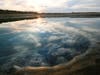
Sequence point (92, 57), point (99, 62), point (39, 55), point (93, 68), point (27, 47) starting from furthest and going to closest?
point (27, 47), point (39, 55), point (92, 57), point (99, 62), point (93, 68)

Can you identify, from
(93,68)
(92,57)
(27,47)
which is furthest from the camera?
(27,47)

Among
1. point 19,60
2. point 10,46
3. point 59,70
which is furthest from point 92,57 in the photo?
point 10,46

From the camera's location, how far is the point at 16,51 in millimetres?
19594

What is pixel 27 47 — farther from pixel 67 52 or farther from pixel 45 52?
pixel 67 52

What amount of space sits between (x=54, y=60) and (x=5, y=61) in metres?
3.74

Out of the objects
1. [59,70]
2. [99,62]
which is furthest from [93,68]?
[59,70]

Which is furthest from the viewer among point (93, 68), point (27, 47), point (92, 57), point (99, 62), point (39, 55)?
point (27, 47)

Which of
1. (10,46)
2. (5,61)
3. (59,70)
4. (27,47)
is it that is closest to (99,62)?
(59,70)

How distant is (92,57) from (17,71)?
5.74 metres

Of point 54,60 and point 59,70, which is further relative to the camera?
point 54,60

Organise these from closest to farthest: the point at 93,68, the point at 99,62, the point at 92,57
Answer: the point at 93,68
the point at 99,62
the point at 92,57

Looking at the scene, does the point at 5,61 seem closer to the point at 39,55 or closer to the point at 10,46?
the point at 39,55

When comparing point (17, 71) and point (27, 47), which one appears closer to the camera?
point (17, 71)

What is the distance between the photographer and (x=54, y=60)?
16.6m
